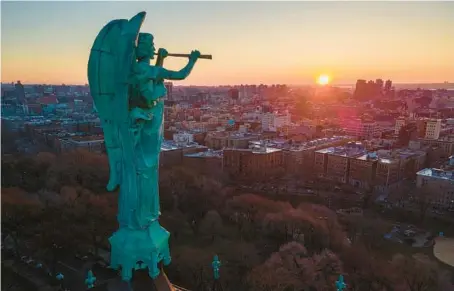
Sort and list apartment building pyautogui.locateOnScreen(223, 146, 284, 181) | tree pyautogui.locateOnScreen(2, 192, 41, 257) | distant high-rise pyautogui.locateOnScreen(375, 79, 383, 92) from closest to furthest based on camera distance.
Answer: tree pyautogui.locateOnScreen(2, 192, 41, 257)
apartment building pyautogui.locateOnScreen(223, 146, 284, 181)
distant high-rise pyautogui.locateOnScreen(375, 79, 383, 92)

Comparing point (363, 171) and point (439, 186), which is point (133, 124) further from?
point (363, 171)

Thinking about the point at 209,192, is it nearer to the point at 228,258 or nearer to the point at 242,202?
the point at 242,202

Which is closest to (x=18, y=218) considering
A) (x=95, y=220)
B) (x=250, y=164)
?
(x=95, y=220)

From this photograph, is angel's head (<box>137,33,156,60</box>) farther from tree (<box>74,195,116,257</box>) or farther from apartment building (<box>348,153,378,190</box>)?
apartment building (<box>348,153,378,190</box>)

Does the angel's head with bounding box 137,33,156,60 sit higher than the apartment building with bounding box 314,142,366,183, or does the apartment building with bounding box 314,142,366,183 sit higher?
the angel's head with bounding box 137,33,156,60

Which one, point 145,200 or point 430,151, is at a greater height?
point 145,200

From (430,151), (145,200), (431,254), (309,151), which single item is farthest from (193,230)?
(430,151)

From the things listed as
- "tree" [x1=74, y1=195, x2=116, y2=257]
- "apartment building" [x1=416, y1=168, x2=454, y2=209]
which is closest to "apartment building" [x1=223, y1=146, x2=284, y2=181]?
"apartment building" [x1=416, y1=168, x2=454, y2=209]

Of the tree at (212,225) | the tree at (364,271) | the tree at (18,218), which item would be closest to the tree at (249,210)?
the tree at (212,225)
